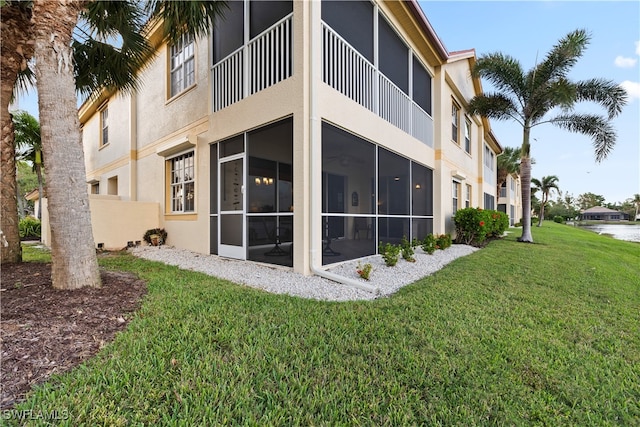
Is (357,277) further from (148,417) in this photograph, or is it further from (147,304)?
(148,417)

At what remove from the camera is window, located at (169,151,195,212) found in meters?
8.66

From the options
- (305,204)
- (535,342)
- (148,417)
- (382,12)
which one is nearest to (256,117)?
(305,204)

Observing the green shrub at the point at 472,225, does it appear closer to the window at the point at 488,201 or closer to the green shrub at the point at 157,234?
the window at the point at 488,201

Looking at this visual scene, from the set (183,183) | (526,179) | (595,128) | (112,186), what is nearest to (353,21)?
(183,183)

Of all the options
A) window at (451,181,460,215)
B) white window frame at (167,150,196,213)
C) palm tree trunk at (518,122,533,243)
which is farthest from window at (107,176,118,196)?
palm tree trunk at (518,122,533,243)

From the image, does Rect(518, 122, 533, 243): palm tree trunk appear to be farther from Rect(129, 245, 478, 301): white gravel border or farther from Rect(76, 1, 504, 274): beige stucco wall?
Rect(129, 245, 478, 301): white gravel border

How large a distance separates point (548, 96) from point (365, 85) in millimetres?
9420

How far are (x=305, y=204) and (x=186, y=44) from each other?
756 centimetres

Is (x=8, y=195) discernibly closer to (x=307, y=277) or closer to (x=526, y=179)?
(x=307, y=277)

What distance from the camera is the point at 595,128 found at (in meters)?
12.0

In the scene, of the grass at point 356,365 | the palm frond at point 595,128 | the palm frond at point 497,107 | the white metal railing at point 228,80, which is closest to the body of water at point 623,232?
the palm frond at point 595,128

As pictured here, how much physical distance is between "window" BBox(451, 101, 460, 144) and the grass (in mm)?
10276

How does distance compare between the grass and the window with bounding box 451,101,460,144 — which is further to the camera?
the window with bounding box 451,101,460,144

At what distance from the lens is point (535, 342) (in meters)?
2.98
